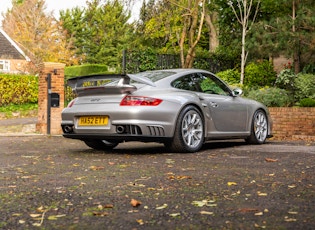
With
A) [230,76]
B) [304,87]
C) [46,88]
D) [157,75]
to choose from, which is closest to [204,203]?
[157,75]

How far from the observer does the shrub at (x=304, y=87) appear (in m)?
15.9

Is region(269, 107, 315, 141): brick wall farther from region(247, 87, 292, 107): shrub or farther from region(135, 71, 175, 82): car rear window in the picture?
region(135, 71, 175, 82): car rear window

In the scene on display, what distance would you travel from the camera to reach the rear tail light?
7707 mm

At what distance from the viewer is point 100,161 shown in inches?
277

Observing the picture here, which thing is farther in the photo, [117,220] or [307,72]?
[307,72]

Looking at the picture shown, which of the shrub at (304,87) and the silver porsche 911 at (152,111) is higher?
the shrub at (304,87)

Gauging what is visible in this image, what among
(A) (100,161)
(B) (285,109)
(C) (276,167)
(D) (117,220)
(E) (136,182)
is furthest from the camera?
(B) (285,109)

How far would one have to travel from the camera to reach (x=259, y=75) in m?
19.9

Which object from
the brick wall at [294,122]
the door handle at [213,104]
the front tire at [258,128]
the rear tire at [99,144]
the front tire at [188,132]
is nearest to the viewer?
the front tire at [188,132]

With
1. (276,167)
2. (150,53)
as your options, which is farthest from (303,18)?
(276,167)

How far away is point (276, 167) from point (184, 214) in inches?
112

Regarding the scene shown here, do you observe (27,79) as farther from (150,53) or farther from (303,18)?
(303,18)

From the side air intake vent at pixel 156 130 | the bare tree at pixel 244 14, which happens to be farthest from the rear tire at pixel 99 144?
the bare tree at pixel 244 14

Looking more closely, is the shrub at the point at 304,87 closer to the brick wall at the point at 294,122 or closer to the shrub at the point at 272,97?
the shrub at the point at 272,97
